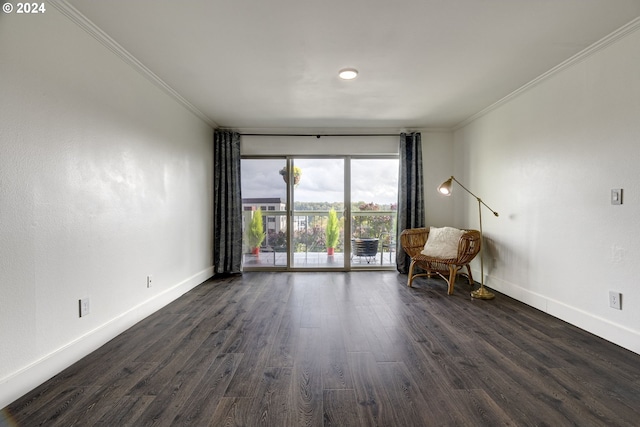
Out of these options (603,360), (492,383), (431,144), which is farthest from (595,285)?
(431,144)

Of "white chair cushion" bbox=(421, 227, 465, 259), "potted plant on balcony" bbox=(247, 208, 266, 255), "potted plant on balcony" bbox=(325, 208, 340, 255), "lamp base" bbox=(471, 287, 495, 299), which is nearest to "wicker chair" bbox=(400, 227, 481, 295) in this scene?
"white chair cushion" bbox=(421, 227, 465, 259)

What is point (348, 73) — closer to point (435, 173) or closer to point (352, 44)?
point (352, 44)

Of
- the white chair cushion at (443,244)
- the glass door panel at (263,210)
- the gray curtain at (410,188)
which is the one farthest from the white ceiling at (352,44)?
the white chair cushion at (443,244)

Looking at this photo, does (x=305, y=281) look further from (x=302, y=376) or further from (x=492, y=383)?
(x=492, y=383)

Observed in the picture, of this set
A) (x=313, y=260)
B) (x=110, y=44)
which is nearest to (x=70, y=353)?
(x=110, y=44)

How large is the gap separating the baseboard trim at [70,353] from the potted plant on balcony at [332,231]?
2.52 m

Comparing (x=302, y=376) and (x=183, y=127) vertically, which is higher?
(x=183, y=127)

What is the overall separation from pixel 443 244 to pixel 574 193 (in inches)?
→ 61.7

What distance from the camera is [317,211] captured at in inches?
195

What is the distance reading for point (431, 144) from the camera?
15.9 ft

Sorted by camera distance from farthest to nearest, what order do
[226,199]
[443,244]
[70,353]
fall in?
[226,199], [443,244], [70,353]

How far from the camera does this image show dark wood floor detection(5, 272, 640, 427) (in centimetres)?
150

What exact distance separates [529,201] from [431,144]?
1981 mm

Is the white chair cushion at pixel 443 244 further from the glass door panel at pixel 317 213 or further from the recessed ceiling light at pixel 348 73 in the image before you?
the recessed ceiling light at pixel 348 73
